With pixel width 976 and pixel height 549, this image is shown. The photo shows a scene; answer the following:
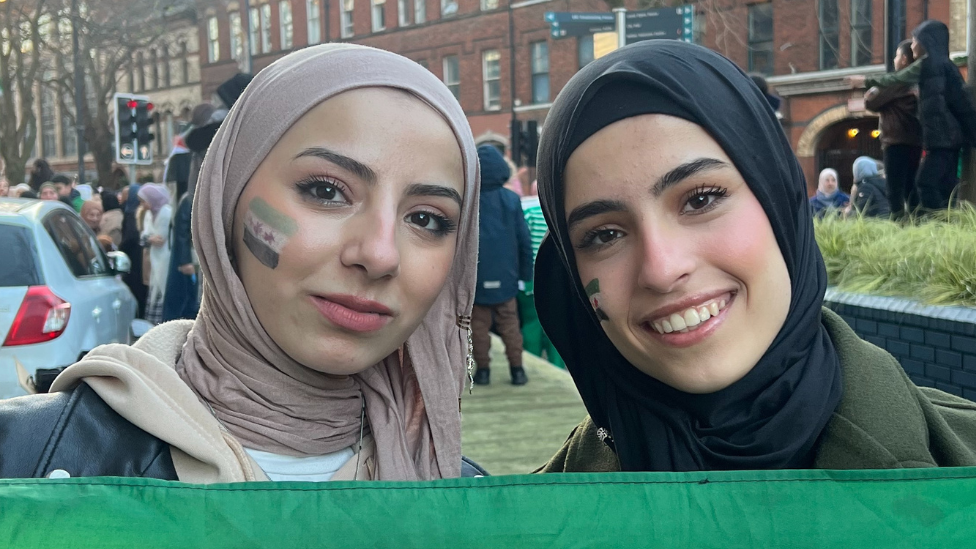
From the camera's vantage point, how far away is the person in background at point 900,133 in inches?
Answer: 262

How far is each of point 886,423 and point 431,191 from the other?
0.89 meters

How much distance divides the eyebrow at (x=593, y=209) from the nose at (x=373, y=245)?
33cm

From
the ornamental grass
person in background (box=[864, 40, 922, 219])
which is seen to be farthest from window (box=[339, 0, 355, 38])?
the ornamental grass

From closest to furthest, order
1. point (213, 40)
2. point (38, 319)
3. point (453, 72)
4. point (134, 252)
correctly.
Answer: point (38, 319), point (134, 252), point (453, 72), point (213, 40)

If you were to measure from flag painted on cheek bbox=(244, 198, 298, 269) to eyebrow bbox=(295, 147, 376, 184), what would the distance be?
0.41ft

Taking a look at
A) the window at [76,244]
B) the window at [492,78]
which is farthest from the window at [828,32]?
the window at [76,244]

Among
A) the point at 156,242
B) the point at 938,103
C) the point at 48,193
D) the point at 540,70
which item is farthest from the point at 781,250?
the point at 540,70

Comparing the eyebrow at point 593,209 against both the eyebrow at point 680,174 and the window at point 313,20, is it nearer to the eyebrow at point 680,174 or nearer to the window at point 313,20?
the eyebrow at point 680,174

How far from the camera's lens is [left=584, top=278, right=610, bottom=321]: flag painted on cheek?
1689mm

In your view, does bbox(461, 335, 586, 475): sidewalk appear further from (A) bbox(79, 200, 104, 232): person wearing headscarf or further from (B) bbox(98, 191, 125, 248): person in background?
(A) bbox(79, 200, 104, 232): person wearing headscarf

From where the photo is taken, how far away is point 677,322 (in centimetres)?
159

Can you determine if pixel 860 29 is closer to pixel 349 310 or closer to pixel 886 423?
pixel 886 423

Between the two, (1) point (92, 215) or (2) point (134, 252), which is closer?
(2) point (134, 252)

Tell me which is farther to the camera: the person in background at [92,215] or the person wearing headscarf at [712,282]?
the person in background at [92,215]
